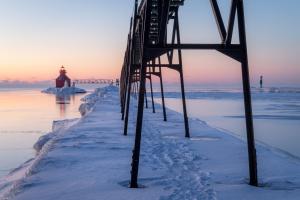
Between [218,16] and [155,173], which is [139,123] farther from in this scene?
[218,16]

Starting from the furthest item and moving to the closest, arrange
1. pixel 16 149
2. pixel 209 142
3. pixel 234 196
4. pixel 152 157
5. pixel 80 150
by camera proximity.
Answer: pixel 16 149
pixel 209 142
pixel 80 150
pixel 152 157
pixel 234 196

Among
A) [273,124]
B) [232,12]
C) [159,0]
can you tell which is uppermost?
[159,0]

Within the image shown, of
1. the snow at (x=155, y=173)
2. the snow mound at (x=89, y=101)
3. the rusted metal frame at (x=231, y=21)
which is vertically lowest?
the snow at (x=155, y=173)

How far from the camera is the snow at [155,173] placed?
5.06 m

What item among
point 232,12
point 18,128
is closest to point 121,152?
point 232,12

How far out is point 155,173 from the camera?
6.22 meters

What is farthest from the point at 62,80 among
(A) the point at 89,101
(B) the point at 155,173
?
(B) the point at 155,173

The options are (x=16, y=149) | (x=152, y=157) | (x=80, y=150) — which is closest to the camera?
(x=152, y=157)

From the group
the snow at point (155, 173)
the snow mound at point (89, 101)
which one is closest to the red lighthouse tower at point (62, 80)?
the snow mound at point (89, 101)

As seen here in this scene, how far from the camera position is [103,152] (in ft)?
26.3

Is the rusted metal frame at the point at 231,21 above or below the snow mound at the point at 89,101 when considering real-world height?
above

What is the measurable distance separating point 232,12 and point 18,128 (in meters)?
14.2

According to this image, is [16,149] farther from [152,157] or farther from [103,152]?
[152,157]

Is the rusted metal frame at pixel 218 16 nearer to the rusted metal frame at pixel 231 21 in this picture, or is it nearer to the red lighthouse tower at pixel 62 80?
the rusted metal frame at pixel 231 21
